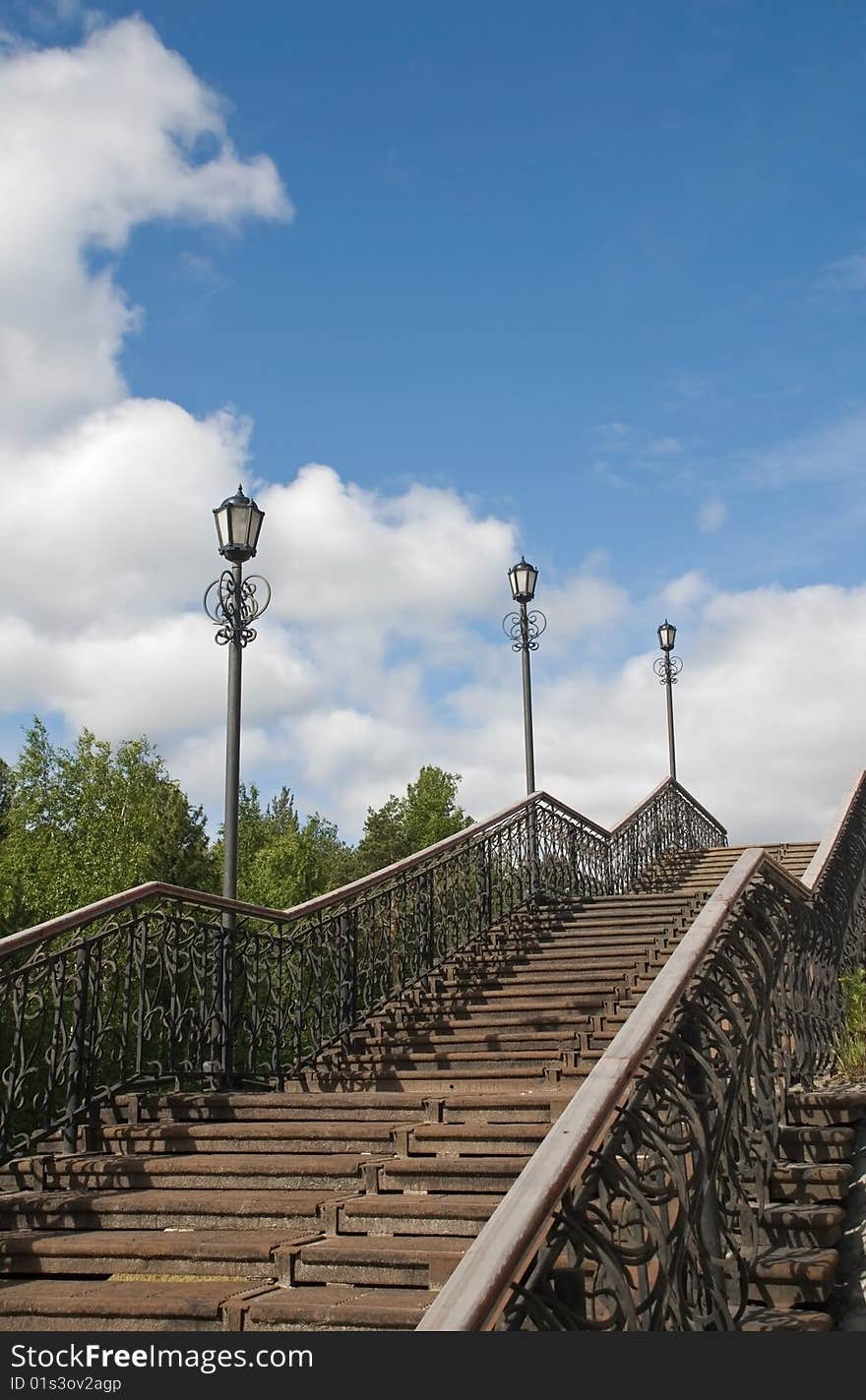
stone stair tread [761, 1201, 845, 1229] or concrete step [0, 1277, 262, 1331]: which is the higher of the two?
stone stair tread [761, 1201, 845, 1229]

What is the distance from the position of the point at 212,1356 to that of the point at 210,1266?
4.07 feet

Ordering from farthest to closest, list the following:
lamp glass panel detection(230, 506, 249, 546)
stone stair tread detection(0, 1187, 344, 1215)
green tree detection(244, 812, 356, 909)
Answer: green tree detection(244, 812, 356, 909) → lamp glass panel detection(230, 506, 249, 546) → stone stair tread detection(0, 1187, 344, 1215)

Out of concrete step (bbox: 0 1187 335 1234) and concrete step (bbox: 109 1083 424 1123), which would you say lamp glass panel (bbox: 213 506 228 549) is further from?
concrete step (bbox: 0 1187 335 1234)

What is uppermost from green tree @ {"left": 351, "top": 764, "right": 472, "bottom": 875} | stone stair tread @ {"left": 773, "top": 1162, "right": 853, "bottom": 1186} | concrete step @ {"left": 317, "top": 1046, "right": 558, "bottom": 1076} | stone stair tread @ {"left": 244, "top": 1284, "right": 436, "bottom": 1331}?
green tree @ {"left": 351, "top": 764, "right": 472, "bottom": 875}

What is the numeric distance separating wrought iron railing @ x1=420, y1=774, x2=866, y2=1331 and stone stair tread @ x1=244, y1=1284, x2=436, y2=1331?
0.75 metres

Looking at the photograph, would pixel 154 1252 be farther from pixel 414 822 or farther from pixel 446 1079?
pixel 414 822

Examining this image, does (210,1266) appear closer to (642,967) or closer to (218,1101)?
(218,1101)

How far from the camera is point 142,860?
3303 centimetres

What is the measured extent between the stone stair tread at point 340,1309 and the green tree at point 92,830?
26039 millimetres

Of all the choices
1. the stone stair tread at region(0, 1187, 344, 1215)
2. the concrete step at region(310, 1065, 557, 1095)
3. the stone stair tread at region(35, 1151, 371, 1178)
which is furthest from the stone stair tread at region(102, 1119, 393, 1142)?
the concrete step at region(310, 1065, 557, 1095)

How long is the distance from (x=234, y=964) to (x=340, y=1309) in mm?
4747

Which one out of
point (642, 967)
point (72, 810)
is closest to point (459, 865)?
point (642, 967)

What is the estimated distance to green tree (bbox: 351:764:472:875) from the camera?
52.0m

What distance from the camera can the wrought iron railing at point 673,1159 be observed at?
116 inches
